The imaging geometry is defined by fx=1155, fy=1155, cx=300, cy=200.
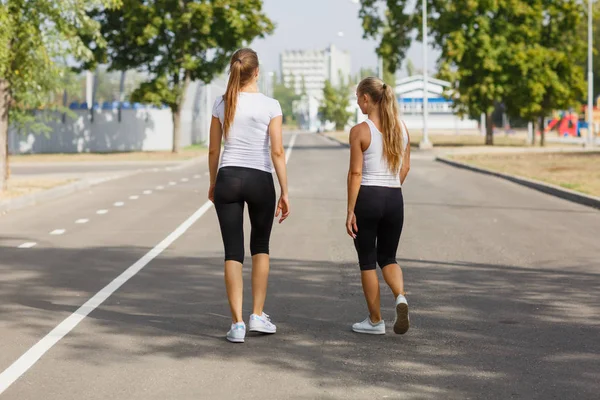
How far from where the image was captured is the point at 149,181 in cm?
2894

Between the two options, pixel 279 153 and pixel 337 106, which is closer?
pixel 279 153

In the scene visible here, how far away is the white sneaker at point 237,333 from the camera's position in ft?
23.9

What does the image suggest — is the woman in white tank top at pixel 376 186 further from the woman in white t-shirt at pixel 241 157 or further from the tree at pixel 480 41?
the tree at pixel 480 41

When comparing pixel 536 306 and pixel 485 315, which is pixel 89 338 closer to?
pixel 485 315

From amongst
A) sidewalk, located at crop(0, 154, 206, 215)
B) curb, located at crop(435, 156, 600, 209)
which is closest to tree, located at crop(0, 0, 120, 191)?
sidewalk, located at crop(0, 154, 206, 215)

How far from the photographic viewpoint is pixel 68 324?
8.12m

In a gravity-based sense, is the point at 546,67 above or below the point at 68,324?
above

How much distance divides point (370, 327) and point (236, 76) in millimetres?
1865

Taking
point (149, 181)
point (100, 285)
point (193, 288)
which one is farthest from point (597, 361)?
point (149, 181)

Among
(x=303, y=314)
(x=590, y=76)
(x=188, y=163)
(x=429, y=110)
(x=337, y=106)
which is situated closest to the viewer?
(x=303, y=314)

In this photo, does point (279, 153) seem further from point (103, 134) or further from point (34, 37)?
point (103, 134)

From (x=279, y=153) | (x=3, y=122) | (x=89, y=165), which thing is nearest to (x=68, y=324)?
(x=279, y=153)

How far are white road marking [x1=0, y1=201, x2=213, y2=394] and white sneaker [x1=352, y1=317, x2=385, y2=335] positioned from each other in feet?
6.42

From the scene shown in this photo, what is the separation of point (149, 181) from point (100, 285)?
62.1 feet
